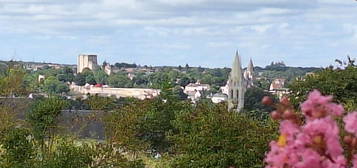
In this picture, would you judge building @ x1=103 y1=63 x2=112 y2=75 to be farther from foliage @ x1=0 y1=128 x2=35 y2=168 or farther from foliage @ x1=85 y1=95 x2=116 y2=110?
foliage @ x1=0 y1=128 x2=35 y2=168

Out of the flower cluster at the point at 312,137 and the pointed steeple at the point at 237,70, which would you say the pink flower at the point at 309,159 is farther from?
the pointed steeple at the point at 237,70

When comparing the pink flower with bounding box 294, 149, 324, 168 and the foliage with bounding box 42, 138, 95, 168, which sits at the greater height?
the pink flower with bounding box 294, 149, 324, 168

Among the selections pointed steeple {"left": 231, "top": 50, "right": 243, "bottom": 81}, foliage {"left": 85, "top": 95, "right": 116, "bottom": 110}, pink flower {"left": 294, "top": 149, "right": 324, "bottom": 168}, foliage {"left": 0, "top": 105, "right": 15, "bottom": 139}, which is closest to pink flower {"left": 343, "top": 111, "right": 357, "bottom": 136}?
pink flower {"left": 294, "top": 149, "right": 324, "bottom": 168}

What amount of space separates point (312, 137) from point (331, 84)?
82.7 ft

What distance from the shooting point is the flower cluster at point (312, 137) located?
8.22ft

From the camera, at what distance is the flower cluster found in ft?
8.22

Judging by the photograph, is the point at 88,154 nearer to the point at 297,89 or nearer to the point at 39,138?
the point at 39,138

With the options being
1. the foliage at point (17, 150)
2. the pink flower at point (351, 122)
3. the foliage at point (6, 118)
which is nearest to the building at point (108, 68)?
the foliage at point (6, 118)

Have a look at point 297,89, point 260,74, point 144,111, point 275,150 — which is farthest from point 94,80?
point 275,150

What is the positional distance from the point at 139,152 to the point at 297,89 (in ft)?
26.2

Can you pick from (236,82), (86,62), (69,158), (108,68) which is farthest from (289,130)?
(108,68)

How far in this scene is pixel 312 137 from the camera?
8.28ft

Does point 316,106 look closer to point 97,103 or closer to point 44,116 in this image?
point 44,116

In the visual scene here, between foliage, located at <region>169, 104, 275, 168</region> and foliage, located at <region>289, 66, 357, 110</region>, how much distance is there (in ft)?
19.2
